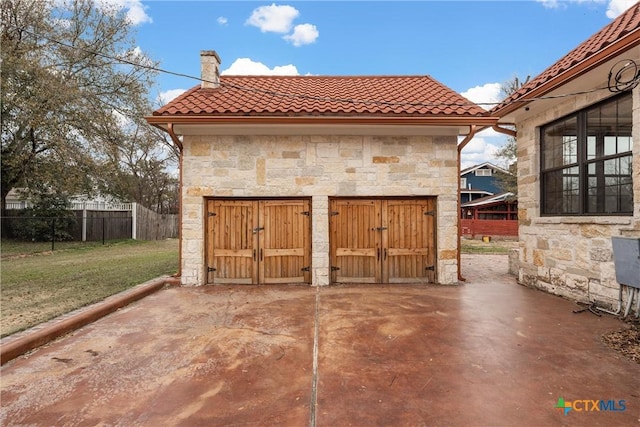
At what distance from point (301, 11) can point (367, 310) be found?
8.64 m

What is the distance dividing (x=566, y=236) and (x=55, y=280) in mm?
9975

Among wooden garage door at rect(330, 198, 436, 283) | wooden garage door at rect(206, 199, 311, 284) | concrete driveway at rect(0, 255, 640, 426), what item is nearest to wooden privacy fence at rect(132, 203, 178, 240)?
wooden garage door at rect(206, 199, 311, 284)

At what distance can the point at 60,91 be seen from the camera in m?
12.2

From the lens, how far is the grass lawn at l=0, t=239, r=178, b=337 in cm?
451

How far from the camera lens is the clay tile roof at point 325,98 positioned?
236 inches

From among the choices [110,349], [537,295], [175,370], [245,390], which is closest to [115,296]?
[110,349]

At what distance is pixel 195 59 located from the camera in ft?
23.7

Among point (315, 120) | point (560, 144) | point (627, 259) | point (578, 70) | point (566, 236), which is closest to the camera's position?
point (627, 259)

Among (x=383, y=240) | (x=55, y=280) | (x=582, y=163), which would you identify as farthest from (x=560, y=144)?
(x=55, y=280)

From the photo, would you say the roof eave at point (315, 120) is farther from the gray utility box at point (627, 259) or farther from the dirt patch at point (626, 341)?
the dirt patch at point (626, 341)

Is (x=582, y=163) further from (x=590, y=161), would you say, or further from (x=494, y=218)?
(x=494, y=218)

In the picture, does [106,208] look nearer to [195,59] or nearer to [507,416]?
[195,59]

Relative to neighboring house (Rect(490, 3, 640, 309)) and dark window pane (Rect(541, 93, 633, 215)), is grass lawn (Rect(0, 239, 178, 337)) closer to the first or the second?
neighboring house (Rect(490, 3, 640, 309))

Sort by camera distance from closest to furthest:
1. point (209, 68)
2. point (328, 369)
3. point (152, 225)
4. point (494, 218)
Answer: point (328, 369) → point (209, 68) → point (152, 225) → point (494, 218)
